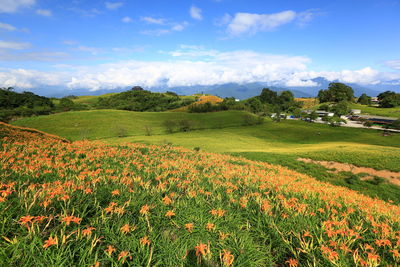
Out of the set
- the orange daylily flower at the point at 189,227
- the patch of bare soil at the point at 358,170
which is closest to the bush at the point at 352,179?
the patch of bare soil at the point at 358,170

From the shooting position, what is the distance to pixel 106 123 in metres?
73.1

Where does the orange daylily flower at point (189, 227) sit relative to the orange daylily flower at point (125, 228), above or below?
below

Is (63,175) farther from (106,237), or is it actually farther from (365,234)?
(365,234)

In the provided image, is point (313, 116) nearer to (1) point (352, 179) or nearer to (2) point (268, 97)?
(2) point (268, 97)

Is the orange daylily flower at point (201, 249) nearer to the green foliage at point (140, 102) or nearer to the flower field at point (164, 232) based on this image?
the flower field at point (164, 232)

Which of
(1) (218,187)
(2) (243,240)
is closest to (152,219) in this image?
(2) (243,240)

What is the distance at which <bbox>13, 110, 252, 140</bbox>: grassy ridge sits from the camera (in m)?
62.1

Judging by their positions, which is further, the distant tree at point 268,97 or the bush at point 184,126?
the distant tree at point 268,97

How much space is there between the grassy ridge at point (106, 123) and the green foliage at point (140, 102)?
185 ft

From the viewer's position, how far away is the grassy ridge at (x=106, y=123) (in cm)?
6206

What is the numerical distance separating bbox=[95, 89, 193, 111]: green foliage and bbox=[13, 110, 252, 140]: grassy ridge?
2218 inches

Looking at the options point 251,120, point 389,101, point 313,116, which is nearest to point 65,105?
point 251,120

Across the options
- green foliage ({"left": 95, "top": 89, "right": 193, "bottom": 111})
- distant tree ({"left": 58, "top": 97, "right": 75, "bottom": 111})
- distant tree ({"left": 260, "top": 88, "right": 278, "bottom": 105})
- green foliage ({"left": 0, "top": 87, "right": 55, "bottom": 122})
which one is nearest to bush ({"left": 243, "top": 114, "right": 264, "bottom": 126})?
distant tree ({"left": 260, "top": 88, "right": 278, "bottom": 105})

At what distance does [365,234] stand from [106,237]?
4.60 meters
